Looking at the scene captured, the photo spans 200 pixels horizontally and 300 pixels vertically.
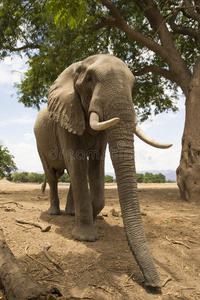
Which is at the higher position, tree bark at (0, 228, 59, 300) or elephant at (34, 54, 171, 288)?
elephant at (34, 54, 171, 288)

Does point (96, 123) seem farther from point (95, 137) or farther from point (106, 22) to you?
point (106, 22)

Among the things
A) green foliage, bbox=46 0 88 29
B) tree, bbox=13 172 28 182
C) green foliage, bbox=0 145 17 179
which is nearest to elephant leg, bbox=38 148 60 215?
green foliage, bbox=46 0 88 29

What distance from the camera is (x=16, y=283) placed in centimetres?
222

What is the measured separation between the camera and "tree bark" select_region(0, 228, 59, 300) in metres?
2.03

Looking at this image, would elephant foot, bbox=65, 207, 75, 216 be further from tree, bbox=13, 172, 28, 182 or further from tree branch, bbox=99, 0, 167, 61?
tree, bbox=13, 172, 28, 182

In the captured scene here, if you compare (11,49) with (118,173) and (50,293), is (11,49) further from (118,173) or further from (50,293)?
(50,293)

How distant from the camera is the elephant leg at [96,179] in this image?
4.65 m

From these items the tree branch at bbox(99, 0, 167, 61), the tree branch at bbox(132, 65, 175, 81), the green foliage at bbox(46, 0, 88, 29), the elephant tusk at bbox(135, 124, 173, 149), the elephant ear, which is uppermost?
the tree branch at bbox(99, 0, 167, 61)

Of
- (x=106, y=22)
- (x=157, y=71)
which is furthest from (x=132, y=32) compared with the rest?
(x=157, y=71)

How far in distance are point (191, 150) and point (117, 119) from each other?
6.79 meters

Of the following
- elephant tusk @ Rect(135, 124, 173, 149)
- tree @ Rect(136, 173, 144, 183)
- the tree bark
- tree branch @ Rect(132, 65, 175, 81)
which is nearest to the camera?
the tree bark

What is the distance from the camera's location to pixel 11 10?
33.9 ft

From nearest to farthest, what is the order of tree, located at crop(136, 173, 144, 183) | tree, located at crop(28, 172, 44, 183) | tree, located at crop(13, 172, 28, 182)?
tree, located at crop(28, 172, 44, 183), tree, located at crop(136, 173, 144, 183), tree, located at crop(13, 172, 28, 182)

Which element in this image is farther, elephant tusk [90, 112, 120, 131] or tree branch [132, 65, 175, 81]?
tree branch [132, 65, 175, 81]
